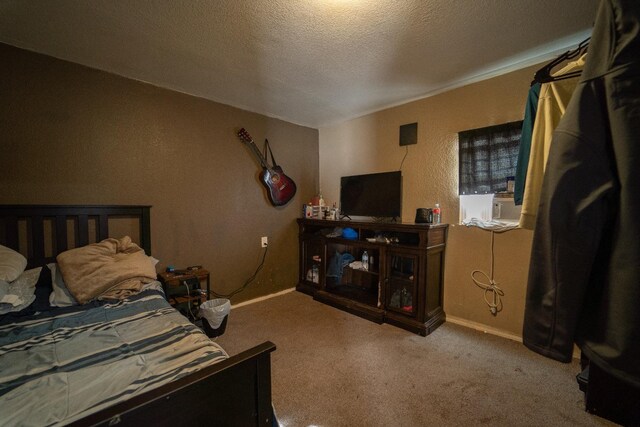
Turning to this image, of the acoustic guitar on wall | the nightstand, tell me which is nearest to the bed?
the nightstand

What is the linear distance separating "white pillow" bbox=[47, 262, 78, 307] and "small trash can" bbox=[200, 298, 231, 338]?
2.75 feet

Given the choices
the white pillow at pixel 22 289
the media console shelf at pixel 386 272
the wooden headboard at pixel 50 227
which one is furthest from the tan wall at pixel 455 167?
the white pillow at pixel 22 289

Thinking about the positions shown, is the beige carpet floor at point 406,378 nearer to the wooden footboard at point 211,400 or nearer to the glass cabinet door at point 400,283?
the glass cabinet door at point 400,283

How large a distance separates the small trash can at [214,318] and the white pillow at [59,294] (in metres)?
0.84

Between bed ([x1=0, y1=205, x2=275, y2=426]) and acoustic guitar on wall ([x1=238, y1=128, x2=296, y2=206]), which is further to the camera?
acoustic guitar on wall ([x1=238, y1=128, x2=296, y2=206])

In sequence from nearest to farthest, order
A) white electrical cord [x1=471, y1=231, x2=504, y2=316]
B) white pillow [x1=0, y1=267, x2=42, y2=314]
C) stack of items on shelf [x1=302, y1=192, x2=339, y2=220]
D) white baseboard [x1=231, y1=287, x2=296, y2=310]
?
white pillow [x1=0, y1=267, x2=42, y2=314] → white electrical cord [x1=471, y1=231, x2=504, y2=316] → white baseboard [x1=231, y1=287, x2=296, y2=310] → stack of items on shelf [x1=302, y1=192, x2=339, y2=220]

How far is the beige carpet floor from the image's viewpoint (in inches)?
53.1

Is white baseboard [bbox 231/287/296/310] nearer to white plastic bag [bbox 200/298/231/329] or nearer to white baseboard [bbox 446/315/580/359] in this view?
white plastic bag [bbox 200/298/231/329]

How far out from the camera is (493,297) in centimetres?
220

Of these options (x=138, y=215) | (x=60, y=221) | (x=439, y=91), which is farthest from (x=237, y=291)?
(x=439, y=91)

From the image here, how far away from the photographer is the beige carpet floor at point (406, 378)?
1350mm

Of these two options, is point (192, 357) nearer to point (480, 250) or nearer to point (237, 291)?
point (237, 291)

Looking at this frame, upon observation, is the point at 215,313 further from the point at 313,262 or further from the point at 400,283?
the point at 400,283

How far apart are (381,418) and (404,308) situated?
113 cm
